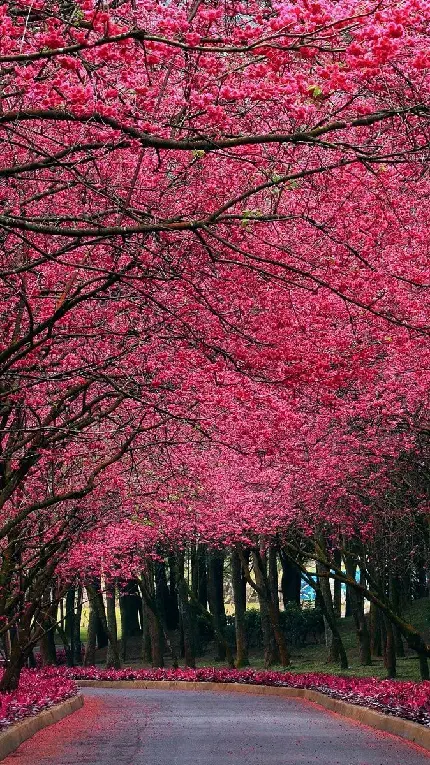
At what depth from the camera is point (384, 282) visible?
17062mm

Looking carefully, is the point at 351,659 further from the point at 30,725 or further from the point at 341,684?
the point at 30,725

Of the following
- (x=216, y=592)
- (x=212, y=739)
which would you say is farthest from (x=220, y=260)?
(x=216, y=592)

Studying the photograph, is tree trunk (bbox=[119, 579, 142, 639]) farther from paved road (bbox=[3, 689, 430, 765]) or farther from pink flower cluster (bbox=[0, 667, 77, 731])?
paved road (bbox=[3, 689, 430, 765])

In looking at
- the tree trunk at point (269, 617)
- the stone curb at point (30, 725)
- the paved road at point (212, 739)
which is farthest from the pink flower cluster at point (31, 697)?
the tree trunk at point (269, 617)

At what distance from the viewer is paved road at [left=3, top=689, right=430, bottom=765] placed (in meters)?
13.9

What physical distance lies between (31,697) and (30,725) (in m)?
4.51

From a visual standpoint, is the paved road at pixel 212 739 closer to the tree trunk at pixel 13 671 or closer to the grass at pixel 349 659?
the tree trunk at pixel 13 671

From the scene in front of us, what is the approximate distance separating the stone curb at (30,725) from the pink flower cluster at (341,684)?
5483 millimetres

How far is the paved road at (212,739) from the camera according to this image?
13.9 metres

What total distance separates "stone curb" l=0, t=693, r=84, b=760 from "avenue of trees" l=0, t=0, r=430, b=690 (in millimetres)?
1447

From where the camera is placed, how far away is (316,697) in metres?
26.2

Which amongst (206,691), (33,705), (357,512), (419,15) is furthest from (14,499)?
(419,15)

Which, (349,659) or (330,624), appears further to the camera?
(349,659)

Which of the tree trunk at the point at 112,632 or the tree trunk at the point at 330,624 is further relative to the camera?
the tree trunk at the point at 112,632
